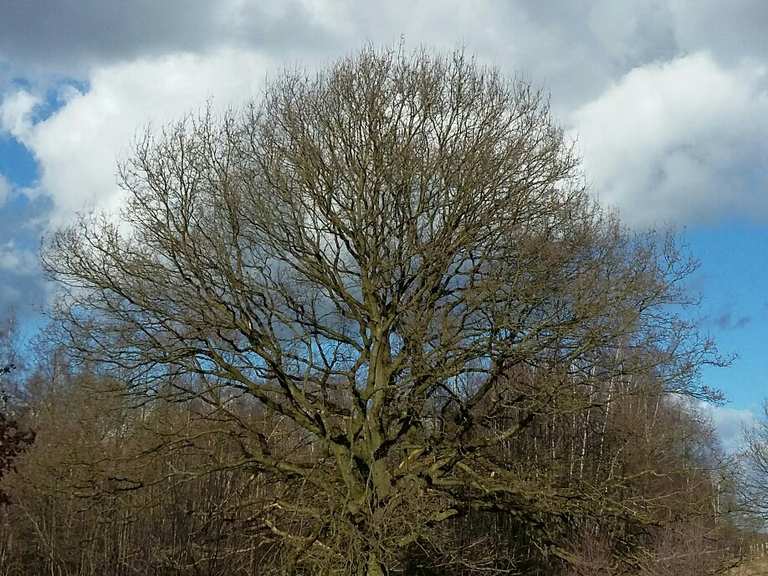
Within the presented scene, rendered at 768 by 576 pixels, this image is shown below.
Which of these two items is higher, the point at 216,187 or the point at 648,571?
the point at 216,187

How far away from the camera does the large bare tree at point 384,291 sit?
1633 centimetres

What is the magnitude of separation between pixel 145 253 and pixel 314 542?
6.77 metres

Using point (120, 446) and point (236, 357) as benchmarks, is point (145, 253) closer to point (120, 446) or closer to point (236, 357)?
point (236, 357)

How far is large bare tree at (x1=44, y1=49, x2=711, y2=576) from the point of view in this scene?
1633 cm

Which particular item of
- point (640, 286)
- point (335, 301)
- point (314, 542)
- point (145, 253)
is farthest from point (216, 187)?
point (640, 286)

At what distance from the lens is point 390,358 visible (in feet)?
58.9

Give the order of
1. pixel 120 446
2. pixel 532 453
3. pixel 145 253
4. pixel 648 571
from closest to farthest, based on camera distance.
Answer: pixel 648 571
pixel 145 253
pixel 120 446
pixel 532 453

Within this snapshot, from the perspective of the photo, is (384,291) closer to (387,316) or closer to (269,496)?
(387,316)

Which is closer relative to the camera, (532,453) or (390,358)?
(390,358)

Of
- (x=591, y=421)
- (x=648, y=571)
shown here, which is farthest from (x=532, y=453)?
(x=648, y=571)

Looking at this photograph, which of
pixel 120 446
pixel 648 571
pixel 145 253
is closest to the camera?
pixel 648 571

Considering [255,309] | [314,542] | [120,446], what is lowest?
[314,542]

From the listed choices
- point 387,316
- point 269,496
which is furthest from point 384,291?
point 269,496

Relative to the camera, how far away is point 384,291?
1773cm
